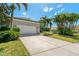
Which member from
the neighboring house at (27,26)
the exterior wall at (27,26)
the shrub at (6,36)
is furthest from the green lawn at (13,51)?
the exterior wall at (27,26)

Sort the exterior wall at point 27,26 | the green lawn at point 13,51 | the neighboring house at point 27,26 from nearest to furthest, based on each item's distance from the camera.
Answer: the green lawn at point 13,51, the neighboring house at point 27,26, the exterior wall at point 27,26

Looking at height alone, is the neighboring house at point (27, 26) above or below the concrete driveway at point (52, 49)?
above

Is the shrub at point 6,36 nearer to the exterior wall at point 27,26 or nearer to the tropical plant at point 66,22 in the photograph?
the tropical plant at point 66,22

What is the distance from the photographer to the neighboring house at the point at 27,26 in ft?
48.0

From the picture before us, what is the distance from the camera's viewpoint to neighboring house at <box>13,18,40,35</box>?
14631 millimetres

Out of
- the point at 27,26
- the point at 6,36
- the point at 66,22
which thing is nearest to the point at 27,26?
the point at 27,26

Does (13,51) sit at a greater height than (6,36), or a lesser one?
lesser

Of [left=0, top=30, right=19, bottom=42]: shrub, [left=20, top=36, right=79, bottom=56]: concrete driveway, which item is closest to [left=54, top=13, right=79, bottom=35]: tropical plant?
[left=20, top=36, right=79, bottom=56]: concrete driveway

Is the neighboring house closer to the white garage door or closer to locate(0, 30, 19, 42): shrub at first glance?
the white garage door

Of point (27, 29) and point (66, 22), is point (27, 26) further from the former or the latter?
point (66, 22)

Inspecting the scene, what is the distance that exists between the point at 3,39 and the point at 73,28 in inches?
267

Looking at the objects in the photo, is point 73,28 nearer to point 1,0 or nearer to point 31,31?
point 31,31

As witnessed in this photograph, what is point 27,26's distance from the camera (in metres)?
15.6

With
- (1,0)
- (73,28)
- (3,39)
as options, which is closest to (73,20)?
(73,28)
